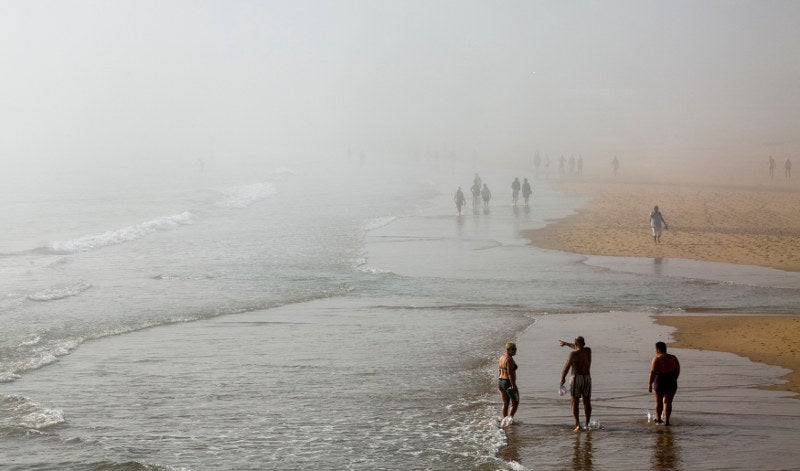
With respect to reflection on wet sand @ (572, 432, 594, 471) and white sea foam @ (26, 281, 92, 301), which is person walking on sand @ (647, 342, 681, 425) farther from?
white sea foam @ (26, 281, 92, 301)

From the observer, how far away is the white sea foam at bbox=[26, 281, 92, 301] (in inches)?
936

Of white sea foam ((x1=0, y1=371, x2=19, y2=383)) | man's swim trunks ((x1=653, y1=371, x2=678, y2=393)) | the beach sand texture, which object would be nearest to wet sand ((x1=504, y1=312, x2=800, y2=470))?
man's swim trunks ((x1=653, y1=371, x2=678, y2=393))

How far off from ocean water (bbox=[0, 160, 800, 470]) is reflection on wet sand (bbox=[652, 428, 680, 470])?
0.21 ft

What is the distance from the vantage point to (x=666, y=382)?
480 inches

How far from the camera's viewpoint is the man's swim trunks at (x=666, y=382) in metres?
12.2

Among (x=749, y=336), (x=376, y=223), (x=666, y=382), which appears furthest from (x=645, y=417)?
(x=376, y=223)

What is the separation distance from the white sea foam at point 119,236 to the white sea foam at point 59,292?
953cm

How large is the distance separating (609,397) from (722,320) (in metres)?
6.72

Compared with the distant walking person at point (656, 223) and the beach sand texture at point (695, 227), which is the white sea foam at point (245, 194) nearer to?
the beach sand texture at point (695, 227)

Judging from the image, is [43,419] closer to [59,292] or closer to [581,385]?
[581,385]

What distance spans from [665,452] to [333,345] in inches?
322

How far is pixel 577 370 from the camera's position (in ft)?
40.1

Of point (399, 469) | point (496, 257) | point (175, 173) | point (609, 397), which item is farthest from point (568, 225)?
point (175, 173)

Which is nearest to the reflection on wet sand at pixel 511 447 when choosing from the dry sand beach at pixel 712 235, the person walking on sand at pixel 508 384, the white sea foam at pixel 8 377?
the person walking on sand at pixel 508 384
